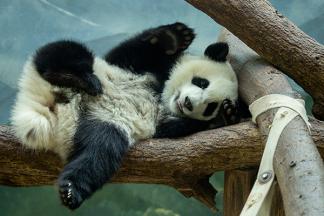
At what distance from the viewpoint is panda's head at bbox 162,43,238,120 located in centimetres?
281

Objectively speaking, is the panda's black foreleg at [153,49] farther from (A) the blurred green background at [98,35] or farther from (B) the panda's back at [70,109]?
(A) the blurred green background at [98,35]

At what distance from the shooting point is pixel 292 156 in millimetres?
1908

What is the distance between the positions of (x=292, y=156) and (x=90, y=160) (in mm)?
893

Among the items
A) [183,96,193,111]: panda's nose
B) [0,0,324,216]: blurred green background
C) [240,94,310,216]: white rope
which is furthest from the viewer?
[0,0,324,216]: blurred green background

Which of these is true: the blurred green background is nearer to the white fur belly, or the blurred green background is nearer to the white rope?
the white fur belly

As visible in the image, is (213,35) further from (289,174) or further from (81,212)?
(289,174)

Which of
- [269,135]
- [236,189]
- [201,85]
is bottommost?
[236,189]

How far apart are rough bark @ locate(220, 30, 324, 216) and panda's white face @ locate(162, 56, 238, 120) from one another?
151 millimetres

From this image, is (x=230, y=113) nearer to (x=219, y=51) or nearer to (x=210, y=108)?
(x=210, y=108)

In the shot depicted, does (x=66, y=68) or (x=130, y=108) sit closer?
(x=66, y=68)

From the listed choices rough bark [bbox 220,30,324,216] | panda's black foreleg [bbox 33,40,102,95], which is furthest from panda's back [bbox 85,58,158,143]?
rough bark [bbox 220,30,324,216]

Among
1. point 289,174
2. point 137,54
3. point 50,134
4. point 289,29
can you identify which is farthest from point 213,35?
point 289,174

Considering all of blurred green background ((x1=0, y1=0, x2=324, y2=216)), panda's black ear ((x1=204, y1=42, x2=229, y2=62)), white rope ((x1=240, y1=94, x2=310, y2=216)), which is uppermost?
white rope ((x1=240, y1=94, x2=310, y2=216))

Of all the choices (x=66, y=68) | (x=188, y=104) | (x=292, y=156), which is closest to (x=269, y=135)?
(x=292, y=156)
